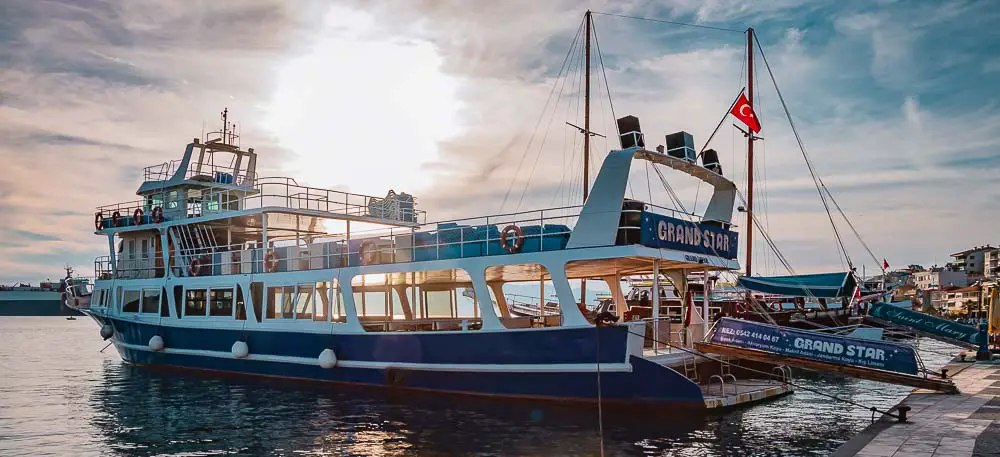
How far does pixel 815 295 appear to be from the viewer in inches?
1080

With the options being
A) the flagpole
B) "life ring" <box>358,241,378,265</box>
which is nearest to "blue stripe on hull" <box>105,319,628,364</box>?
"life ring" <box>358,241,378,265</box>

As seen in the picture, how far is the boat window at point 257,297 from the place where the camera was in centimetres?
2636

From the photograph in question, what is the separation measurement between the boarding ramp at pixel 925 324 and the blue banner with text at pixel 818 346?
8.68 metres

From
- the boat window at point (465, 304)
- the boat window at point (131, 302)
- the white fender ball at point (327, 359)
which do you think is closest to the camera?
the white fender ball at point (327, 359)

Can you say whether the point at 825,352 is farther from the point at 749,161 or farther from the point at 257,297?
the point at 749,161

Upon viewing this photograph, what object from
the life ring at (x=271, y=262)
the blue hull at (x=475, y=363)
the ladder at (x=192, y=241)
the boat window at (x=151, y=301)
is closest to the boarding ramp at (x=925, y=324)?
the blue hull at (x=475, y=363)

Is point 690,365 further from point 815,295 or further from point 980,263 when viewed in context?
point 980,263

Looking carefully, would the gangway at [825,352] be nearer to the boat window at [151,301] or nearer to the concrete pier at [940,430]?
the concrete pier at [940,430]

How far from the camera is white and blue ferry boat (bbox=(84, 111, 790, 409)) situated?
18672 mm

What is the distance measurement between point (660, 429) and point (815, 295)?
44.2 ft

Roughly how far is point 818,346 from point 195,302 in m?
22.3

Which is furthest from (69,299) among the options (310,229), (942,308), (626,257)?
(942,308)

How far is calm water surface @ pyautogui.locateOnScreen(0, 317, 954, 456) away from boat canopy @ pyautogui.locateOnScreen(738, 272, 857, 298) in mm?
3917

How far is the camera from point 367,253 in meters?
23.9
